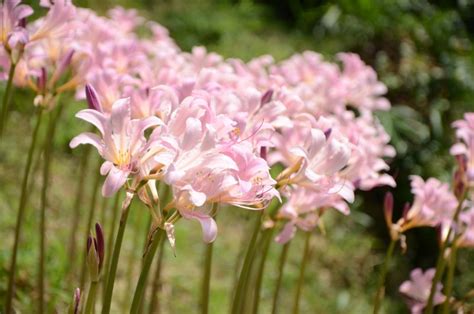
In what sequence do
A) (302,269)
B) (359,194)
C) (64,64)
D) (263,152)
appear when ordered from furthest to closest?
(359,194) → (302,269) → (64,64) → (263,152)

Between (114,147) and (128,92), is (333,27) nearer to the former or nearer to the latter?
(128,92)

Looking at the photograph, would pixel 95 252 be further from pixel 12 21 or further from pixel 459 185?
pixel 459 185

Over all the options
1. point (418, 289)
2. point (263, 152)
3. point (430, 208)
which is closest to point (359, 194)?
point (418, 289)

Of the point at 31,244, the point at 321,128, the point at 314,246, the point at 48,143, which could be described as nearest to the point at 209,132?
the point at 321,128

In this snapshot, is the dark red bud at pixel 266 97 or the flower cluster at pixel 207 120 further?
the dark red bud at pixel 266 97

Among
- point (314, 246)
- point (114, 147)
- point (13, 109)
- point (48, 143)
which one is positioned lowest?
point (314, 246)

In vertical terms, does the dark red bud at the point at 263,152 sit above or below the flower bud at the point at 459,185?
above

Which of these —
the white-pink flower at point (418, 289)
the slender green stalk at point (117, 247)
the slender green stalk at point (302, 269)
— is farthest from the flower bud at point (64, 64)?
the white-pink flower at point (418, 289)

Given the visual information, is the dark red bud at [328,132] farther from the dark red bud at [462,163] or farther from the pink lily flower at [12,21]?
the pink lily flower at [12,21]
